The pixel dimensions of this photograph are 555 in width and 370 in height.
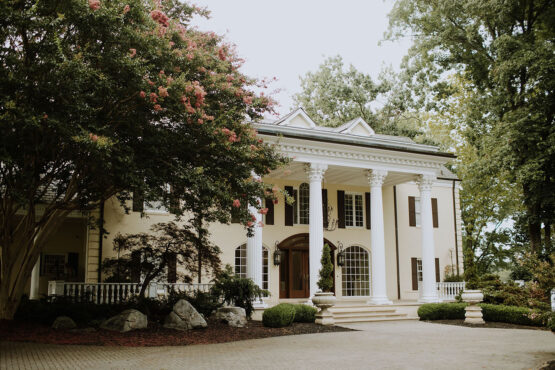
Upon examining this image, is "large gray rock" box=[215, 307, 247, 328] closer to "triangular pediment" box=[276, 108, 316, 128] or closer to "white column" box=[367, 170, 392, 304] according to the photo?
"white column" box=[367, 170, 392, 304]

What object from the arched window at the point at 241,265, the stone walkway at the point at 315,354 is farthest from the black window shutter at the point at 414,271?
the stone walkway at the point at 315,354

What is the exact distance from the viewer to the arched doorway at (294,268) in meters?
22.4

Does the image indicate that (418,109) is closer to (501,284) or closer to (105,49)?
(501,284)

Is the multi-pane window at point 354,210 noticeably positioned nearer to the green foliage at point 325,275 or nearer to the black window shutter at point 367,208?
the black window shutter at point 367,208

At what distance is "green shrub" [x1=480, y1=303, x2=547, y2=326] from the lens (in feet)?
55.3

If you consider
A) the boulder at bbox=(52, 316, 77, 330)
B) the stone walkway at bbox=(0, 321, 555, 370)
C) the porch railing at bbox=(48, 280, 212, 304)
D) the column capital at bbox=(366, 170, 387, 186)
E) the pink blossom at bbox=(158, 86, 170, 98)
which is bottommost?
the stone walkway at bbox=(0, 321, 555, 370)

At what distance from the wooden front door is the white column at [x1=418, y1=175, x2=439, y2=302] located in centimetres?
529

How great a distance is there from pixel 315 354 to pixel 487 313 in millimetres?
10589

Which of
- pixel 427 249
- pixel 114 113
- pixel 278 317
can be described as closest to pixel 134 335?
pixel 278 317

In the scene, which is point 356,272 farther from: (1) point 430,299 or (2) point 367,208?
(1) point 430,299

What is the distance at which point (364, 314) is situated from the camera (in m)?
18.4

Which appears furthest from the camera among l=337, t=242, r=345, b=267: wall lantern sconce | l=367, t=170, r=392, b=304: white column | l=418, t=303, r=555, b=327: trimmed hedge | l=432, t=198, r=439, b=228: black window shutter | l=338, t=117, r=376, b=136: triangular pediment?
l=432, t=198, r=439, b=228: black window shutter

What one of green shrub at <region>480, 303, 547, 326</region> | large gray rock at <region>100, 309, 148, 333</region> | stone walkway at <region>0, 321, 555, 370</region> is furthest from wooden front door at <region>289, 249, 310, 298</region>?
large gray rock at <region>100, 309, 148, 333</region>

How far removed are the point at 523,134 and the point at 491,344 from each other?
10.3 m
